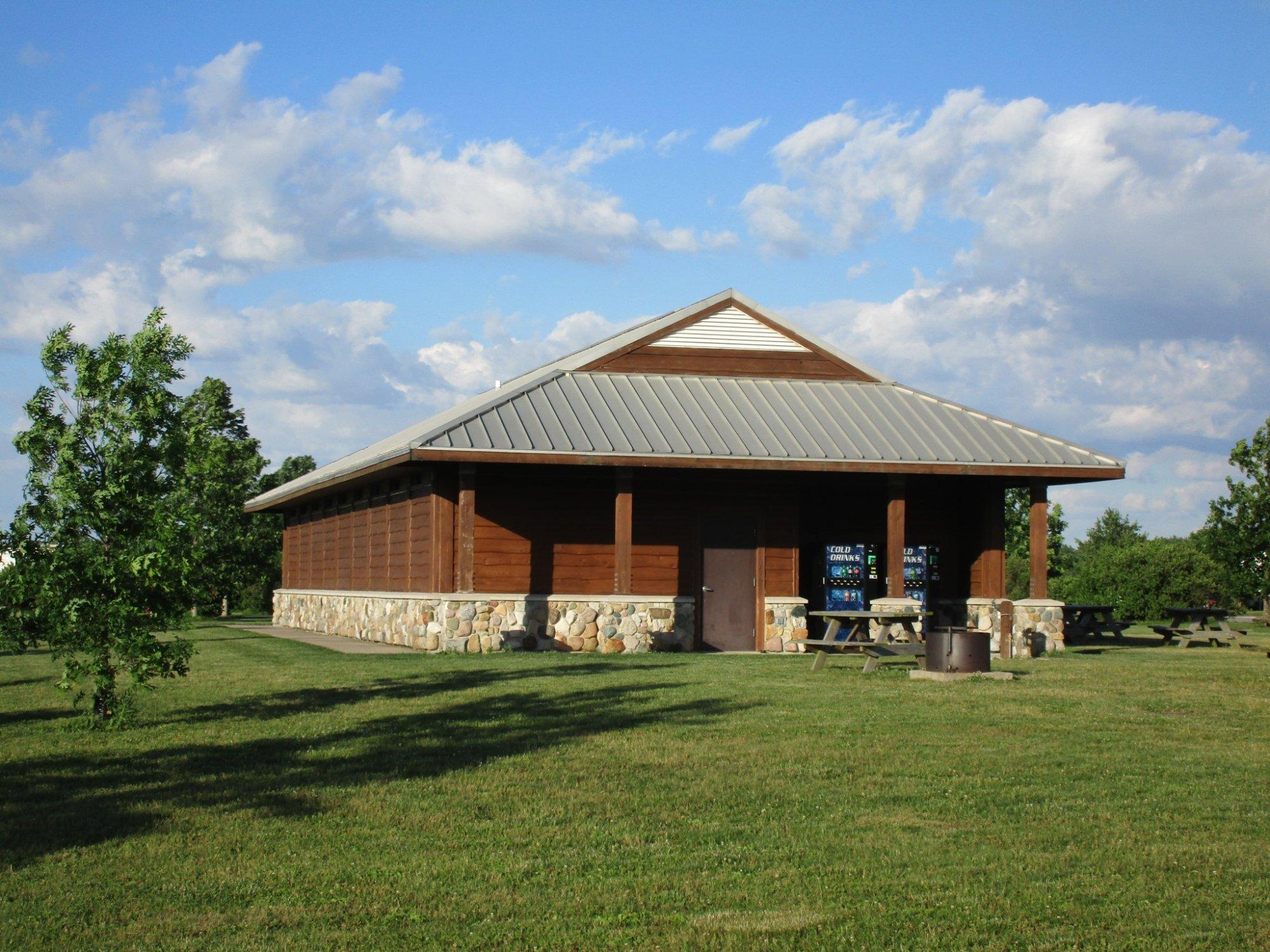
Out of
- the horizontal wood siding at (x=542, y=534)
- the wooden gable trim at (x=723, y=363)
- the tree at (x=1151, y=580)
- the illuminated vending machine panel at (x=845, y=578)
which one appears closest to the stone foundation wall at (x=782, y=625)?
the illuminated vending machine panel at (x=845, y=578)

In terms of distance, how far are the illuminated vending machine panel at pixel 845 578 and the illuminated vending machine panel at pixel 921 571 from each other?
2.64ft

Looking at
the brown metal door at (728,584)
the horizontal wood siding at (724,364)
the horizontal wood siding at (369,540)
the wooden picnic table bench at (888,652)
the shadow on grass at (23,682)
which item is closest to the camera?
the shadow on grass at (23,682)

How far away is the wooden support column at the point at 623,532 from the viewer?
20.6 metres

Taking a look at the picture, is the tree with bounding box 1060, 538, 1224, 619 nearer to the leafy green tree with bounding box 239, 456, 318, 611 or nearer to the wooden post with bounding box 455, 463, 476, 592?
the wooden post with bounding box 455, 463, 476, 592

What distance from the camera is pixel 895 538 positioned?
2158cm

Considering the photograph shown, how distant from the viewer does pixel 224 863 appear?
652 centimetres

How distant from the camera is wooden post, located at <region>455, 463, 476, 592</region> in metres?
20.1

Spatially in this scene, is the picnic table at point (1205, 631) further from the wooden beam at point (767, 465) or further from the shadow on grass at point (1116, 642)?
the wooden beam at point (767, 465)

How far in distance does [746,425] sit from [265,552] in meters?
31.1

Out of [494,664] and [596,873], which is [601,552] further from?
[596,873]

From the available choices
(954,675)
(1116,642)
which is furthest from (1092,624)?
(954,675)

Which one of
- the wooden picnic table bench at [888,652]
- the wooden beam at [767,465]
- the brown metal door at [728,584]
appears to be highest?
the wooden beam at [767,465]

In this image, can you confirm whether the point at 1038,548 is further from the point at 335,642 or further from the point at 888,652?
the point at 335,642

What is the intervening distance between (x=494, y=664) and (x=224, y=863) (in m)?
10.7
